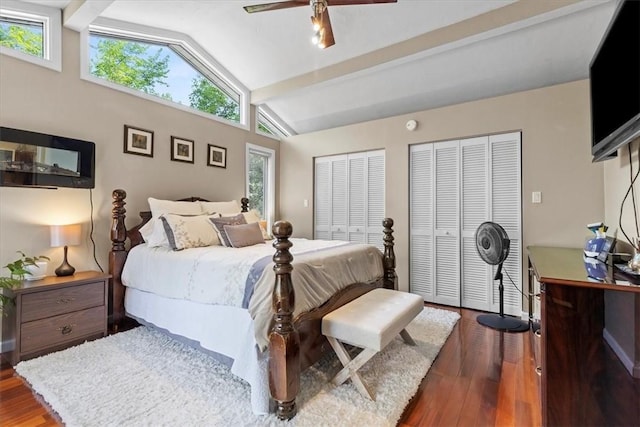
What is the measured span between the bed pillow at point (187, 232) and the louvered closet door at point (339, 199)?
2.01m

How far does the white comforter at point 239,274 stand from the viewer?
6.01 feet

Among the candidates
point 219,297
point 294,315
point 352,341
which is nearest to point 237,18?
point 219,297

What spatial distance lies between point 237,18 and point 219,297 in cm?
292

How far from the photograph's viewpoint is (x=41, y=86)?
103 inches

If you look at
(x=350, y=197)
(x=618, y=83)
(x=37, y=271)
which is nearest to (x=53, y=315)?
(x=37, y=271)

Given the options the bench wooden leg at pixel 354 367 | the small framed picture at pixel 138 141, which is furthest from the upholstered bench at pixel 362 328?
the small framed picture at pixel 138 141

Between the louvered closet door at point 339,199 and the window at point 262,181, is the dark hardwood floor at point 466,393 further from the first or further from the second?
the window at point 262,181

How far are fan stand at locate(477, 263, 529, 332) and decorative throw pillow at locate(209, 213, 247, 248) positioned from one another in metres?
2.66

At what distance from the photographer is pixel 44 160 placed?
8.50 feet

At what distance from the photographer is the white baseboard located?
5.07 feet

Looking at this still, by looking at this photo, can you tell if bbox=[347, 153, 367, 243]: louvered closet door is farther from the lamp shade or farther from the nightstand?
the lamp shade

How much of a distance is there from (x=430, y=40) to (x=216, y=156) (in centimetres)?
291

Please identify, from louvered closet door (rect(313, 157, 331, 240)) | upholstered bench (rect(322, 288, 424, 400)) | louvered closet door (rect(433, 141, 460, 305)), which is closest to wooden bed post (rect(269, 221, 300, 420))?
upholstered bench (rect(322, 288, 424, 400))

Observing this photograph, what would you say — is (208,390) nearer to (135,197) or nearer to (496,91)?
(135,197)
